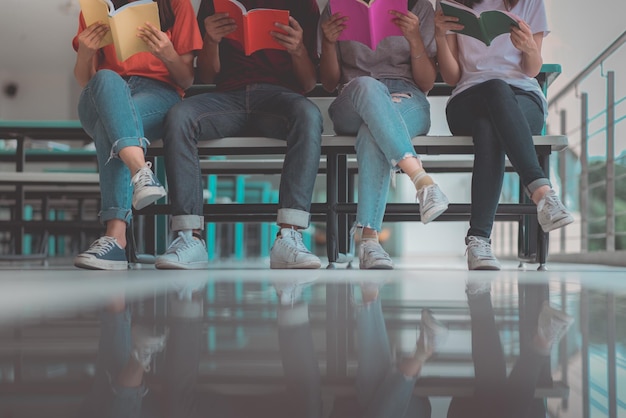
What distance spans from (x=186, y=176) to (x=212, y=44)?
12.0 inches

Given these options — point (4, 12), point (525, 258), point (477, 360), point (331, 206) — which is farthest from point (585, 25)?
point (477, 360)

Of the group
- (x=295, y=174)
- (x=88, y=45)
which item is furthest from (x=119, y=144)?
(x=295, y=174)

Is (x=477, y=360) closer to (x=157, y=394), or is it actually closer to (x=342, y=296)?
(x=157, y=394)

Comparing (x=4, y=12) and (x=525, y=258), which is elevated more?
(x=4, y=12)

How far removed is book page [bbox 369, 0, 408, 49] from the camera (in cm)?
121

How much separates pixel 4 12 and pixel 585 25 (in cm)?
469

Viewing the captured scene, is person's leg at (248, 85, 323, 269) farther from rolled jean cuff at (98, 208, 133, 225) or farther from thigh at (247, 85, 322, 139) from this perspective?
rolled jean cuff at (98, 208, 133, 225)

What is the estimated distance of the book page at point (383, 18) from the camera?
1210mm

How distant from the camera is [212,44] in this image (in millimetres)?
1316

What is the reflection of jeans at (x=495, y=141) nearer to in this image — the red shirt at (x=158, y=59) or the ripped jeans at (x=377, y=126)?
the ripped jeans at (x=377, y=126)

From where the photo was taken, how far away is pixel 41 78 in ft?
22.0

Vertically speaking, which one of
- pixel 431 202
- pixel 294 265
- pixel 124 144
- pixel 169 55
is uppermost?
pixel 169 55

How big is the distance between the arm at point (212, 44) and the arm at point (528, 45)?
1.84 feet

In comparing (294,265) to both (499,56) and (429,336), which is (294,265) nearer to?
(499,56)
